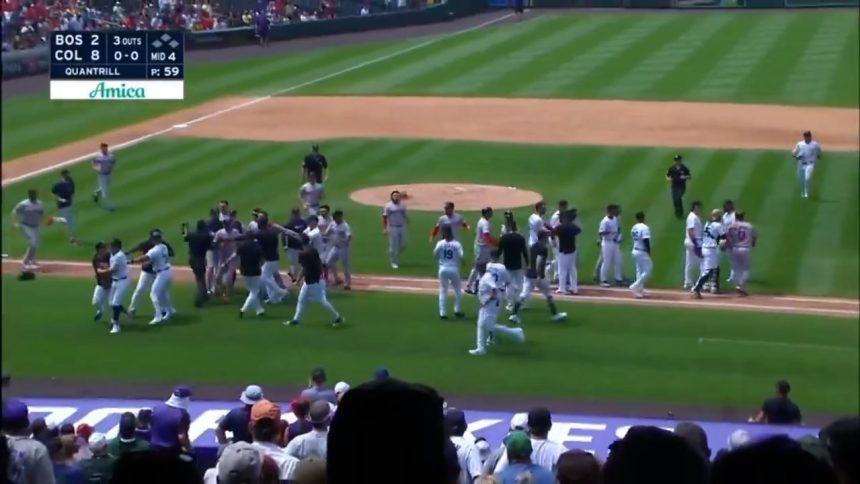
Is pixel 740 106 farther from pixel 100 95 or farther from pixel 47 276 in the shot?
pixel 100 95

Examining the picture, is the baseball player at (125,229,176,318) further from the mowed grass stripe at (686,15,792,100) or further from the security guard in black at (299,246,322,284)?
the mowed grass stripe at (686,15,792,100)

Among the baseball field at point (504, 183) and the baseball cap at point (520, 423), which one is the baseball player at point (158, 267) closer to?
the baseball field at point (504, 183)

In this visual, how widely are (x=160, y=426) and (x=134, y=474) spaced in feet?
16.9

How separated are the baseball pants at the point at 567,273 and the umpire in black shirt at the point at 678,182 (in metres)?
4.30

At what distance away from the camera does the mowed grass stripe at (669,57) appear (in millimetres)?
39031

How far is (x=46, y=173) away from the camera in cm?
2345

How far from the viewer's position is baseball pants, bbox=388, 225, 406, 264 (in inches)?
819

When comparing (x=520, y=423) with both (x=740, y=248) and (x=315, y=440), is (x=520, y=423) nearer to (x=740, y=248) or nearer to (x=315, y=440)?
(x=315, y=440)

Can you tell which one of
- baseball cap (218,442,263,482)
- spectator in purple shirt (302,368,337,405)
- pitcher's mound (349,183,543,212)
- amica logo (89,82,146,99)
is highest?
amica logo (89,82,146,99)

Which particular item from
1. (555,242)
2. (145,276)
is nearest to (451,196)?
(555,242)

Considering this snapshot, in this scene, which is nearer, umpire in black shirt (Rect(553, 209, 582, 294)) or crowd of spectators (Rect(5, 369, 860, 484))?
crowd of spectators (Rect(5, 369, 860, 484))

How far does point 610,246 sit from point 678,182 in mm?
3969

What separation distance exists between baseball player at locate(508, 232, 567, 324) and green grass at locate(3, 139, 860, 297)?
A: 8.58 ft
